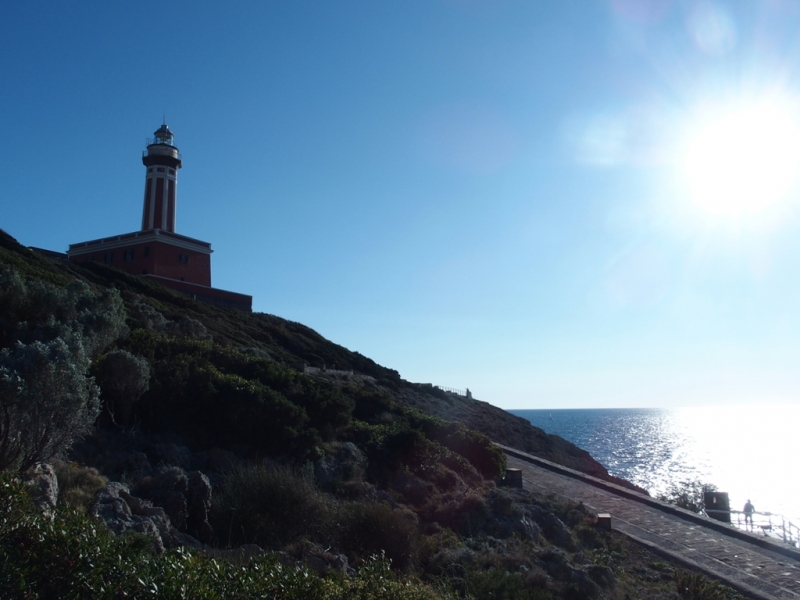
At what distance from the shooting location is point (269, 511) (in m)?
7.62

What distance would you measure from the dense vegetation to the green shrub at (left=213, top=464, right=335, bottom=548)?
17 millimetres

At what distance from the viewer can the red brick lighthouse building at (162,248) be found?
127 ft

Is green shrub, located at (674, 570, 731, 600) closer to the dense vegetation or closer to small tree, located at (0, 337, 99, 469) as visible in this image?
the dense vegetation

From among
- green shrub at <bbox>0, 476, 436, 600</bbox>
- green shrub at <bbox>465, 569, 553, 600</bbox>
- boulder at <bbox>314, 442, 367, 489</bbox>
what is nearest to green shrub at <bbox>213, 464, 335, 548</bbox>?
green shrub at <bbox>465, 569, 553, 600</bbox>

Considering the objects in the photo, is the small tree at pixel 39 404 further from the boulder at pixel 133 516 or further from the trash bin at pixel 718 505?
the trash bin at pixel 718 505

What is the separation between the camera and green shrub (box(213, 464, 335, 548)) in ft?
24.3

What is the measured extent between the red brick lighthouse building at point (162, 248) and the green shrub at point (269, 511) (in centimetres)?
3160

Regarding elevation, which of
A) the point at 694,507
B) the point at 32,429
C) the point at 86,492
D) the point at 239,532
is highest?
the point at 32,429

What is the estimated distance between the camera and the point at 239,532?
7.42 m

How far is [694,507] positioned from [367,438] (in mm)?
10264

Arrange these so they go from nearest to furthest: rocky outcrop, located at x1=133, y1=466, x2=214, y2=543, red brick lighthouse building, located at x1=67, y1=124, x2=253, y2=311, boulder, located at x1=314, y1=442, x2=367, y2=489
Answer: rocky outcrop, located at x1=133, y1=466, x2=214, y2=543 < boulder, located at x1=314, y1=442, x2=367, y2=489 < red brick lighthouse building, located at x1=67, y1=124, x2=253, y2=311

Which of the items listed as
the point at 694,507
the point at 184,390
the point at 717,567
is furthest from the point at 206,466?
the point at 694,507

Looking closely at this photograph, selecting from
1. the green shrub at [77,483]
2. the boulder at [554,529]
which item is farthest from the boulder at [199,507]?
the boulder at [554,529]

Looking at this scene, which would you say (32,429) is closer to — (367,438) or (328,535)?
(328,535)
